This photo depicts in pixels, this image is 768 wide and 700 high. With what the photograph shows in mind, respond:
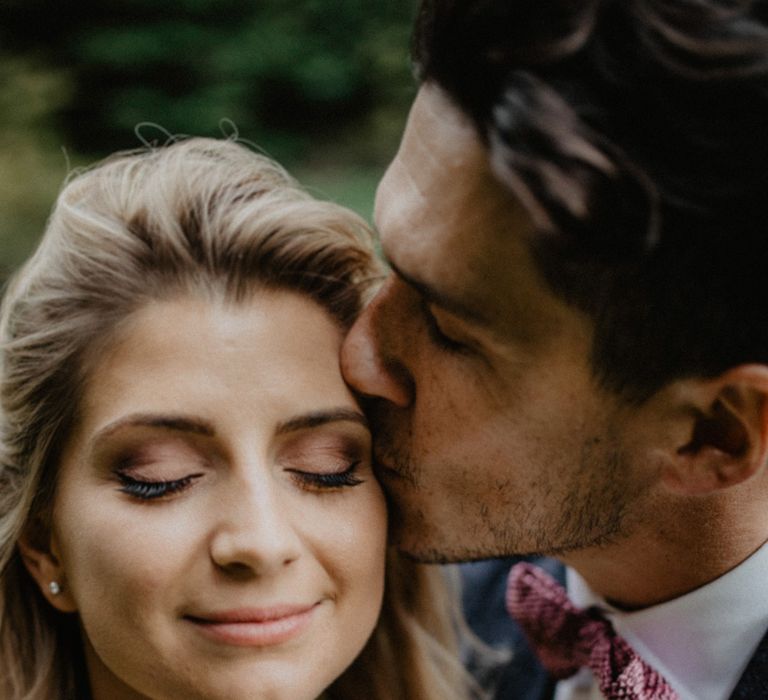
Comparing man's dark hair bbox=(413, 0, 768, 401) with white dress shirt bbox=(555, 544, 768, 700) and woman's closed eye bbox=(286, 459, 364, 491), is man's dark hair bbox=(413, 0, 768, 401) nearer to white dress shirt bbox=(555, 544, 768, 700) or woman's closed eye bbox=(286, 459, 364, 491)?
woman's closed eye bbox=(286, 459, 364, 491)

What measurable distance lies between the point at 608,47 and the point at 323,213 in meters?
0.80

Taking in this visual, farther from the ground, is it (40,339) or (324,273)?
(324,273)

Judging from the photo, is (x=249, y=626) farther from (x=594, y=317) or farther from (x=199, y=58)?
(x=199, y=58)

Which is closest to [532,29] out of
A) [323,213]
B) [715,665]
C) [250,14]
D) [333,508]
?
[323,213]

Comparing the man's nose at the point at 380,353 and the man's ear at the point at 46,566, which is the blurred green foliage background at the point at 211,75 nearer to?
the man's nose at the point at 380,353

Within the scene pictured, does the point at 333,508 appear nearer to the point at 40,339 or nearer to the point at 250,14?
the point at 40,339

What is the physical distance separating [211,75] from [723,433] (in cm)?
430

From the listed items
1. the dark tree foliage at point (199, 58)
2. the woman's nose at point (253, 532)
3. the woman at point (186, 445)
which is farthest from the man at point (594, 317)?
the dark tree foliage at point (199, 58)

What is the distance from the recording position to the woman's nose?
7.48 ft

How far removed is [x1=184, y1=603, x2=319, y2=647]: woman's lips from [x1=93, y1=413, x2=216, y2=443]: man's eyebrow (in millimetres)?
355

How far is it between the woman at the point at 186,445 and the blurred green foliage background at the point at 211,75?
3.15 metres

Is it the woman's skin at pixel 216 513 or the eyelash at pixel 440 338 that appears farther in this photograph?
the eyelash at pixel 440 338

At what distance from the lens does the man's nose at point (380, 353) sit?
2578 mm

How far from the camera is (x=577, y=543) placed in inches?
111
